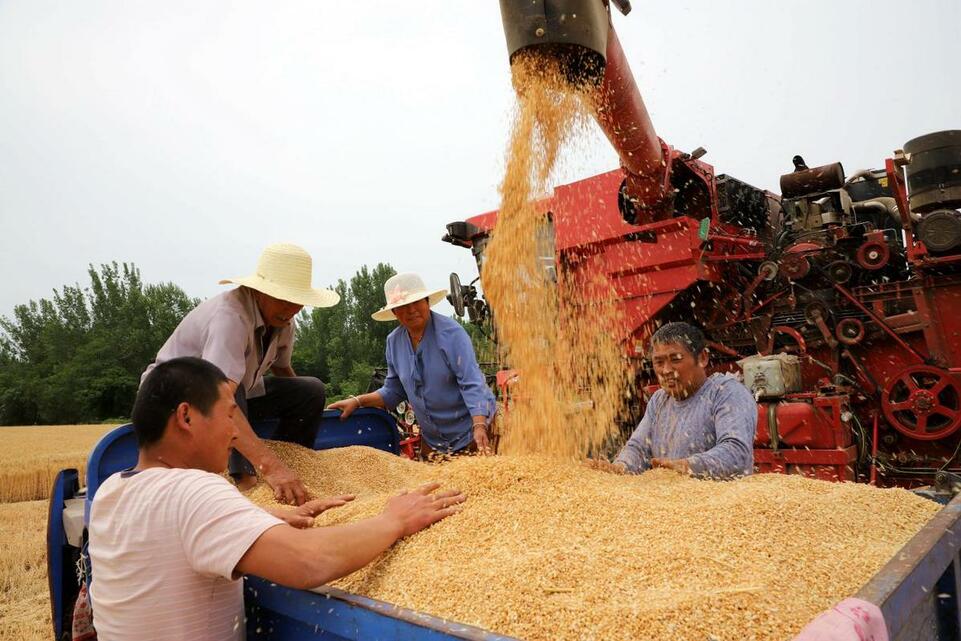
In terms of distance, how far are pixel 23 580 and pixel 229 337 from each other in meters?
3.47

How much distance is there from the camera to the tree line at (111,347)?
99.1 feet

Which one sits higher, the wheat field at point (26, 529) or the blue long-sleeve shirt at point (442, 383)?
the blue long-sleeve shirt at point (442, 383)

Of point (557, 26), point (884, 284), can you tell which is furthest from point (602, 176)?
point (557, 26)

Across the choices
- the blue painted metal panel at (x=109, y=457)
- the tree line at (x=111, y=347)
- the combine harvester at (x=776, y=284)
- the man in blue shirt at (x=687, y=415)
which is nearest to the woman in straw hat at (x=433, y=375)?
the combine harvester at (x=776, y=284)

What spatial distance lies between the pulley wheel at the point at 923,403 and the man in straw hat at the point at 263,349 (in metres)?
3.51

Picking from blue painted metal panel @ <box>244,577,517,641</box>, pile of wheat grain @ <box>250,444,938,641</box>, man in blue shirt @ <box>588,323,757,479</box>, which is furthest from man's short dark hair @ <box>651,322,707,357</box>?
blue painted metal panel @ <box>244,577,517,641</box>

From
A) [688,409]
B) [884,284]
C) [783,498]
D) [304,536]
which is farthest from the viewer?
[884,284]

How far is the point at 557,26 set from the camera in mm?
2516

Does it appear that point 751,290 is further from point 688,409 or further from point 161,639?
point 161,639

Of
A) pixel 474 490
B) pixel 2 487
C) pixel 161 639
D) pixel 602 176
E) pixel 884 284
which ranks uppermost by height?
pixel 602 176

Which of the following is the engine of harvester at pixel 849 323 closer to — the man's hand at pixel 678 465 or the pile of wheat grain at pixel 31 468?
the man's hand at pixel 678 465

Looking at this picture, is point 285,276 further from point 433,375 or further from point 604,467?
point 604,467

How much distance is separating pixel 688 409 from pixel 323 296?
1.78 metres

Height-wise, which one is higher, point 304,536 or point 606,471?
point 304,536
